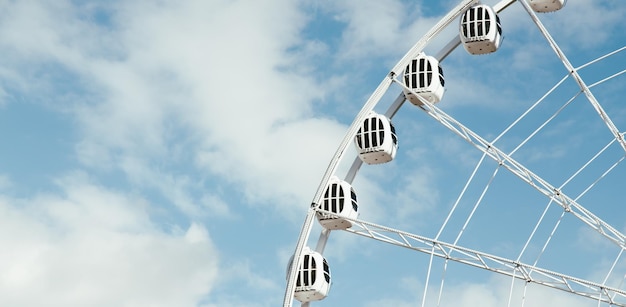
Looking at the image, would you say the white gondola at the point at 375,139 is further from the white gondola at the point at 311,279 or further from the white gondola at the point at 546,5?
the white gondola at the point at 546,5

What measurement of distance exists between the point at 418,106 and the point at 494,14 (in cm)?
318

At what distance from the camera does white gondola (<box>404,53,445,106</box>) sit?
27.9 metres

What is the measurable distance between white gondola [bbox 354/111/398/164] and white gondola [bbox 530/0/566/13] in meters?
5.19

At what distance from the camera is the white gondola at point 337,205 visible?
27.3 metres

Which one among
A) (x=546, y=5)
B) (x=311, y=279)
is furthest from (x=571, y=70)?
(x=311, y=279)

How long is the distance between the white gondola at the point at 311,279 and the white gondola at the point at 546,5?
9034 mm

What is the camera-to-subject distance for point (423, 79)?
27.9 metres

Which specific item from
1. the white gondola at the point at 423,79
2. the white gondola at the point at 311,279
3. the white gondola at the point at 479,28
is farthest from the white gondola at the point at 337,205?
the white gondola at the point at 479,28

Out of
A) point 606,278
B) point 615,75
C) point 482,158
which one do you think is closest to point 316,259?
point 482,158

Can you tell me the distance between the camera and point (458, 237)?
2614cm

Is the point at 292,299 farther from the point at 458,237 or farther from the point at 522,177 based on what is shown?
the point at 522,177

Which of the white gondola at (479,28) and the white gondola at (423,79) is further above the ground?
the white gondola at (479,28)

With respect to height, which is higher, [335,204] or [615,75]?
[615,75]

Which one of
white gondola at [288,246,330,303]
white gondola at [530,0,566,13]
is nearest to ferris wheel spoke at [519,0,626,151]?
white gondola at [530,0,566,13]
